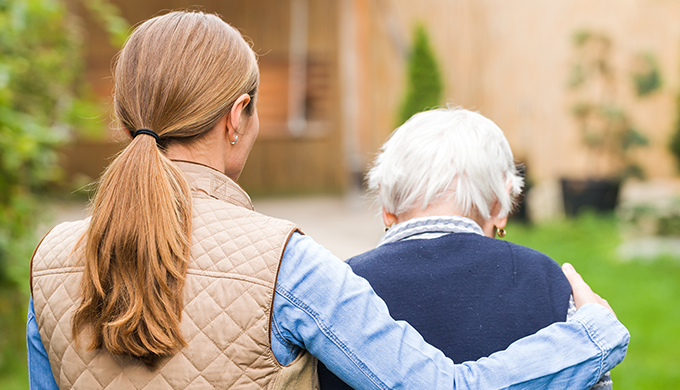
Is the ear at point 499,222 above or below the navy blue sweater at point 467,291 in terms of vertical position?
above

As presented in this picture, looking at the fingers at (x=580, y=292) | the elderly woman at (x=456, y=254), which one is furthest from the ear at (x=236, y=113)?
the fingers at (x=580, y=292)

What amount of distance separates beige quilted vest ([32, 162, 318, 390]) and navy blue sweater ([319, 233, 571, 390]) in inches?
11.6

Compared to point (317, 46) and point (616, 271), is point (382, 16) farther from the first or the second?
point (616, 271)

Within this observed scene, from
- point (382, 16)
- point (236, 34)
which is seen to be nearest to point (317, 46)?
point (382, 16)

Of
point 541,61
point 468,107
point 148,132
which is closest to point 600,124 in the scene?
point 541,61

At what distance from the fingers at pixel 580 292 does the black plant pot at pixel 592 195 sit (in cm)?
728

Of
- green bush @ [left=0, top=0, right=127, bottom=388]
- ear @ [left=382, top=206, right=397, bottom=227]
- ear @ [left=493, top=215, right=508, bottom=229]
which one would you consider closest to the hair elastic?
ear @ [left=382, top=206, right=397, bottom=227]

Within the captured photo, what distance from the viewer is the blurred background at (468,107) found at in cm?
408

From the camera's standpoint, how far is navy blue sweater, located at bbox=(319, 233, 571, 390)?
4.63 ft

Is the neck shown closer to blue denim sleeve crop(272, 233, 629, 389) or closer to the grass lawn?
blue denim sleeve crop(272, 233, 629, 389)

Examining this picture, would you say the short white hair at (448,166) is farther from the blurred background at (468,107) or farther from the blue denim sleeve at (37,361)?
the blurred background at (468,107)

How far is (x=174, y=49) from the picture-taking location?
1.25 meters

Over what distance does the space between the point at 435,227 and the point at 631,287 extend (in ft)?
14.6

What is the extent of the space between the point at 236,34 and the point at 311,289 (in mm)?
592
